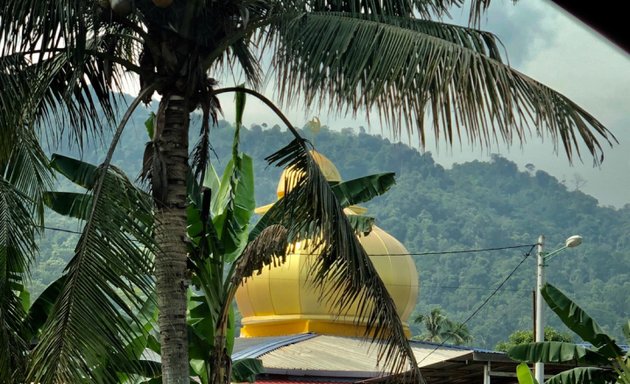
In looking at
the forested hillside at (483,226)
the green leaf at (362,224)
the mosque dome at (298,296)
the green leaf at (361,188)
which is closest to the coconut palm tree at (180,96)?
the green leaf at (361,188)

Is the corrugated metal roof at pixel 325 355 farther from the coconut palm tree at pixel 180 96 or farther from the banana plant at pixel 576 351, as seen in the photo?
Answer: the coconut palm tree at pixel 180 96

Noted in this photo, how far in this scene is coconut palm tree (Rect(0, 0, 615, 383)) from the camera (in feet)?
27.9

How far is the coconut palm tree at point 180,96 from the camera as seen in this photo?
8516 millimetres

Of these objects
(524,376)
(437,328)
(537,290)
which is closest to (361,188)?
(524,376)

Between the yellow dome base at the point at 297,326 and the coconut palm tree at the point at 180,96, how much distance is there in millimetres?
20753

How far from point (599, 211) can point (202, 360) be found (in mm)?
116278

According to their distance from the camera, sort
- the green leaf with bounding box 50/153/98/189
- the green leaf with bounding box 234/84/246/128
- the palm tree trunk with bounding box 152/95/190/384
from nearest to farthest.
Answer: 1. the palm tree trunk with bounding box 152/95/190/384
2. the green leaf with bounding box 234/84/246/128
3. the green leaf with bounding box 50/153/98/189

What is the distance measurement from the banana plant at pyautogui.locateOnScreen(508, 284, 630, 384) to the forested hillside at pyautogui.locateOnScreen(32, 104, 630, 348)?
3198 inches

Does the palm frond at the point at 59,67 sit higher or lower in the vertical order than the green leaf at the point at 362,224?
higher

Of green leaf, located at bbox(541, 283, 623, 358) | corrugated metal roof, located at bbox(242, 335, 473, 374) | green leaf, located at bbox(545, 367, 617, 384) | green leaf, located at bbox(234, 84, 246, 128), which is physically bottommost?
green leaf, located at bbox(545, 367, 617, 384)

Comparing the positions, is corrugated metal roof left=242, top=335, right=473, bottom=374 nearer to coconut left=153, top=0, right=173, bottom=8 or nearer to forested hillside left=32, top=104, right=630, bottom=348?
coconut left=153, top=0, right=173, bottom=8

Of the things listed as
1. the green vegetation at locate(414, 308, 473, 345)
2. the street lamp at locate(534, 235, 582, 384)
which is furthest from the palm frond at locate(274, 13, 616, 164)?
the green vegetation at locate(414, 308, 473, 345)

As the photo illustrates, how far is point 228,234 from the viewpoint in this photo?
1482 centimetres

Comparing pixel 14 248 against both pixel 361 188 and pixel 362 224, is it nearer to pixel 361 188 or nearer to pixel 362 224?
pixel 361 188
